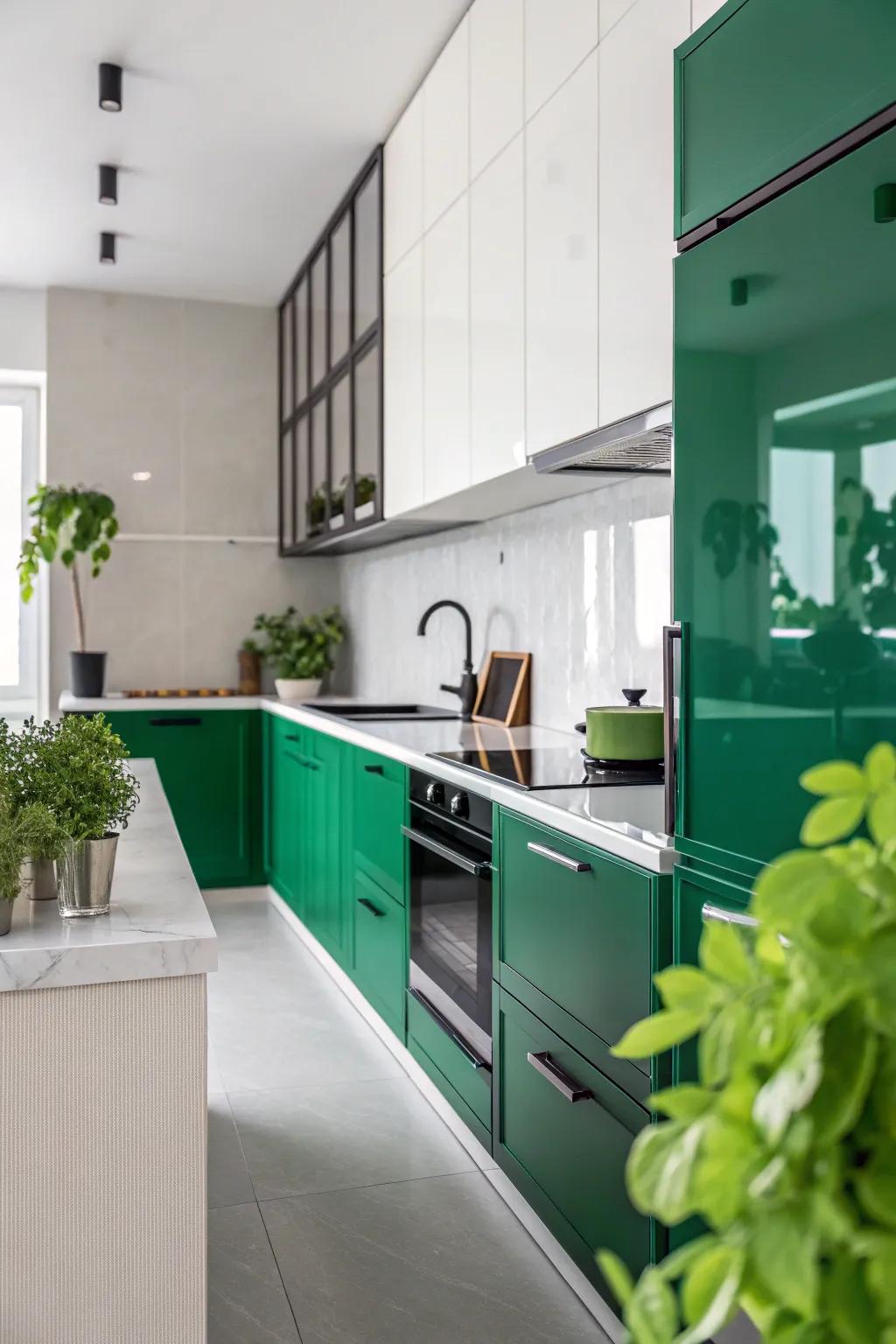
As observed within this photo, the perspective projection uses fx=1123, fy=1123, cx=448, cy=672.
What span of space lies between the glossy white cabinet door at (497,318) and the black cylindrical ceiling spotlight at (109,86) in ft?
3.64

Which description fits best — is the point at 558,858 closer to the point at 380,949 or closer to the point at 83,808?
the point at 83,808

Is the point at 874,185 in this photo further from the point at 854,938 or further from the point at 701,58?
the point at 854,938

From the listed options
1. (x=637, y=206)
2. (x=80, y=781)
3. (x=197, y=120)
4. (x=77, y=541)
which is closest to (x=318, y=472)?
(x=77, y=541)

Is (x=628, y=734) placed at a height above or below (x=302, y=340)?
below

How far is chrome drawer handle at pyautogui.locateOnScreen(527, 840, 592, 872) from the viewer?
1.83 metres

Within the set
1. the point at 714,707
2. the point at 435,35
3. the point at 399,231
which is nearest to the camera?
the point at 714,707

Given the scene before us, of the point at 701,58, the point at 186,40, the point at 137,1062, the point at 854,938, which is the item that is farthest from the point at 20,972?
the point at 186,40

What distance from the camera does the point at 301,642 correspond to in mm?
5207

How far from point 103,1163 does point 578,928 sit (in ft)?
2.77

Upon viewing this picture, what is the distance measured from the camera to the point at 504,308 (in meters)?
2.64

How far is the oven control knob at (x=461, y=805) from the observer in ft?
7.81

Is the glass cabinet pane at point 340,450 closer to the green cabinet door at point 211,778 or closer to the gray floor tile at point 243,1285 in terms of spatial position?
the green cabinet door at point 211,778

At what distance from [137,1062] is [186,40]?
2.78 metres

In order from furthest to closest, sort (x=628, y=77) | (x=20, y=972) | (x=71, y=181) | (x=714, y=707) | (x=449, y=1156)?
(x=71, y=181)
(x=449, y=1156)
(x=628, y=77)
(x=714, y=707)
(x=20, y=972)
